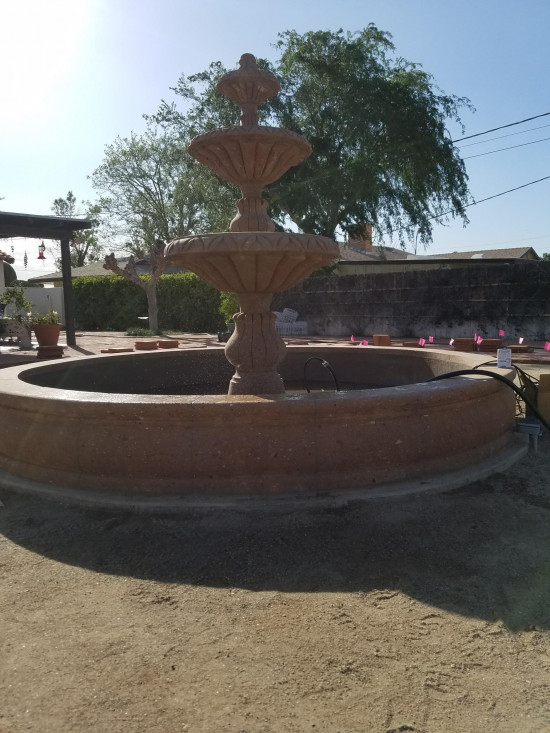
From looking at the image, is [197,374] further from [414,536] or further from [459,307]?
[459,307]

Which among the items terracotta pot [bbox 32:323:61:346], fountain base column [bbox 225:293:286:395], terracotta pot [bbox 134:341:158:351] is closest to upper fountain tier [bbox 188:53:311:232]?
fountain base column [bbox 225:293:286:395]

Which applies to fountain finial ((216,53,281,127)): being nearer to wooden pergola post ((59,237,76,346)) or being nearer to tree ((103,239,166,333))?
wooden pergola post ((59,237,76,346))

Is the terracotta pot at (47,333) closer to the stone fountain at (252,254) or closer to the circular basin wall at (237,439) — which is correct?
the stone fountain at (252,254)

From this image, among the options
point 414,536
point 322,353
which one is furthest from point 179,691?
point 322,353

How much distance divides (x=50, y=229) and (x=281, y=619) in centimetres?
1563

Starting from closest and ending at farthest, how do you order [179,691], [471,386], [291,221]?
1. [179,691]
2. [471,386]
3. [291,221]

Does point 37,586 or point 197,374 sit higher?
point 197,374

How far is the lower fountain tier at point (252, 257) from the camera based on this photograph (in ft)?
13.4

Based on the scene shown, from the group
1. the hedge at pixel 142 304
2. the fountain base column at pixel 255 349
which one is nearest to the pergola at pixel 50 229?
the hedge at pixel 142 304

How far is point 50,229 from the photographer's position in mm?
15836

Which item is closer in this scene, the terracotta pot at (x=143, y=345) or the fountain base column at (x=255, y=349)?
the fountain base column at (x=255, y=349)

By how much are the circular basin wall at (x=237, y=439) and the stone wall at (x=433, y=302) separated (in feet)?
43.3

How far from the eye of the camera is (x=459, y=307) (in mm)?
17625

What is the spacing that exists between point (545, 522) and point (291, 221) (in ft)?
75.3
